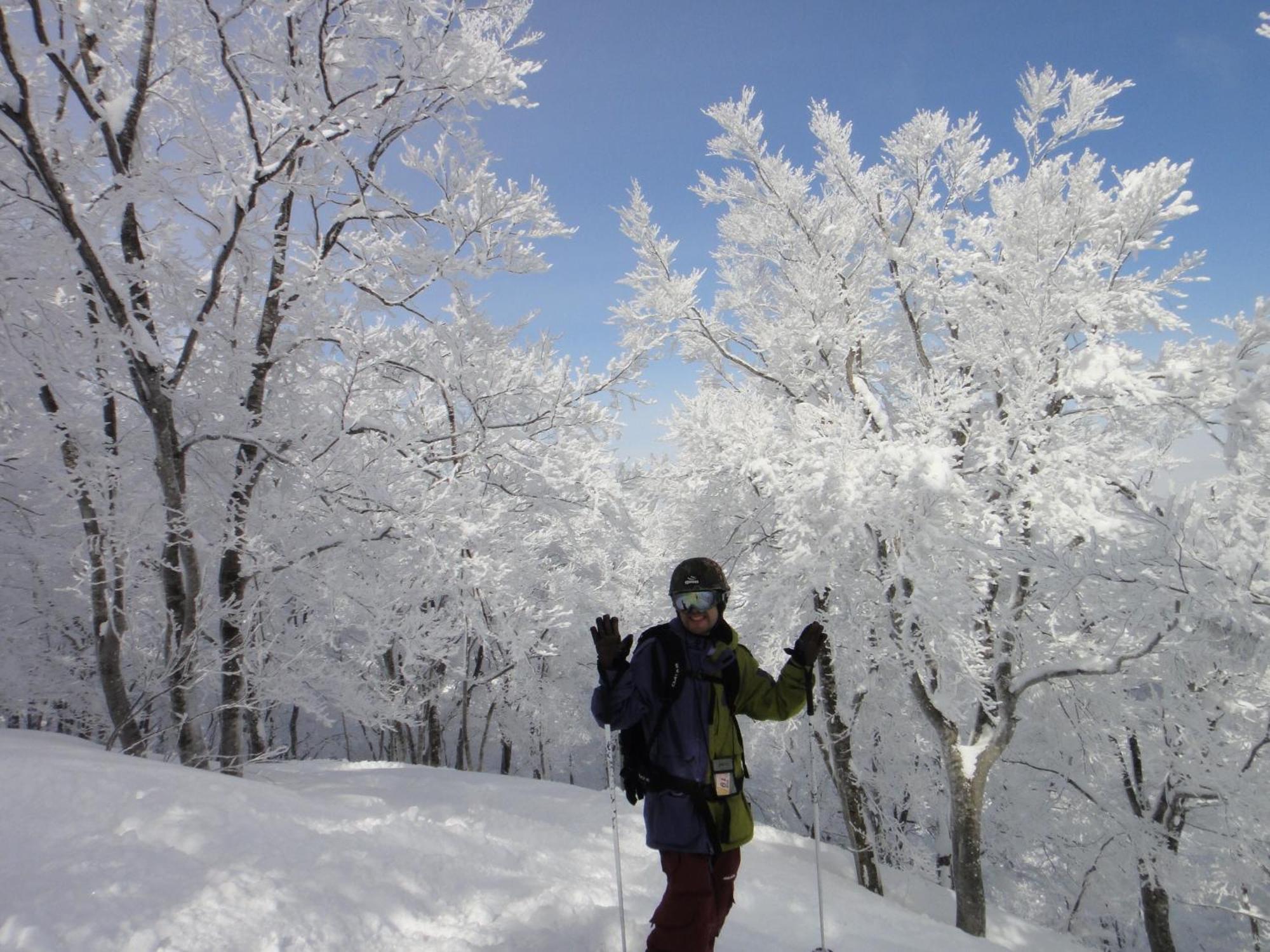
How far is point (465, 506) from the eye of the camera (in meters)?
6.86

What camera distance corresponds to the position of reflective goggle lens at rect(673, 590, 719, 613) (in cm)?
291

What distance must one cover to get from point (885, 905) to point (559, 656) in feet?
53.9

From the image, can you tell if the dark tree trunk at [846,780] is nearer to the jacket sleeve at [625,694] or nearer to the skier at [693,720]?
the skier at [693,720]

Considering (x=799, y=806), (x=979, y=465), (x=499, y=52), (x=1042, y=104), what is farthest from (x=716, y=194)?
(x=799, y=806)

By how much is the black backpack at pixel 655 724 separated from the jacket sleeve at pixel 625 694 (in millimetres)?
44

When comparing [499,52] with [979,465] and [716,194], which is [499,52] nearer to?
[716,194]

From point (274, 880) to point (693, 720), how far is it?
1.97m

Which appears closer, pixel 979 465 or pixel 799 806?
pixel 979 465

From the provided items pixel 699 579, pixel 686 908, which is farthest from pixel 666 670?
pixel 686 908

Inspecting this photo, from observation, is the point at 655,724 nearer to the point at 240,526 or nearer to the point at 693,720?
the point at 693,720

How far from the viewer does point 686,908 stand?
2.69 meters

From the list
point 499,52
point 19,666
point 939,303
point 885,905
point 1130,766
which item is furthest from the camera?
point 19,666

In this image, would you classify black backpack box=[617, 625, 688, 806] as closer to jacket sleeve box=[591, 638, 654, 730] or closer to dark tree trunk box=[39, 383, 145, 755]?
jacket sleeve box=[591, 638, 654, 730]

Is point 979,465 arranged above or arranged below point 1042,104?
below
